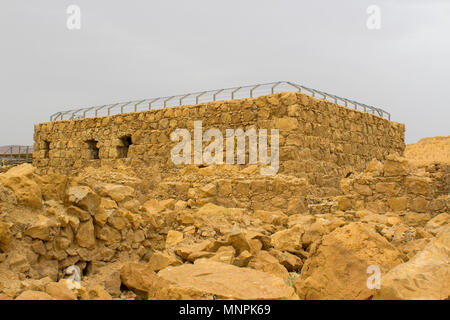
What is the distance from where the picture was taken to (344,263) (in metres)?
4.75

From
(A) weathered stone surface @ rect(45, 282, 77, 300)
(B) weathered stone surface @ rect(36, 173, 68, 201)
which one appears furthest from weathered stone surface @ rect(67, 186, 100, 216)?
(A) weathered stone surface @ rect(45, 282, 77, 300)

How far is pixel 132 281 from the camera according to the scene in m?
4.76

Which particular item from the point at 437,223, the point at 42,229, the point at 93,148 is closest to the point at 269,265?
the point at 42,229

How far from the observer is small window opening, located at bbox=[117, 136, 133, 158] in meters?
15.5

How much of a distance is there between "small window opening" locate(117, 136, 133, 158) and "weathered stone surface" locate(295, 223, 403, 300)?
36.7 feet

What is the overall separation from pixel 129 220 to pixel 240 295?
7.81 ft

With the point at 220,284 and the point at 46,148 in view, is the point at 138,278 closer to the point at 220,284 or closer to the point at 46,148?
the point at 220,284

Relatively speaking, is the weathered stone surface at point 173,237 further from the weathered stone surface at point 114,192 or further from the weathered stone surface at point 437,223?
the weathered stone surface at point 437,223

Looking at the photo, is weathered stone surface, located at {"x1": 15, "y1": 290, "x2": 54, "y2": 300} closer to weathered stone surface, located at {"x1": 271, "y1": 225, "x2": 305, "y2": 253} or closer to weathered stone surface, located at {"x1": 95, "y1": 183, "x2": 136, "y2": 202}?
weathered stone surface, located at {"x1": 95, "y1": 183, "x2": 136, "y2": 202}

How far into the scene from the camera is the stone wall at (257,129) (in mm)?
11586

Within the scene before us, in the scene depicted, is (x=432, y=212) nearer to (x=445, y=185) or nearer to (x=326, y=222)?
(x=445, y=185)

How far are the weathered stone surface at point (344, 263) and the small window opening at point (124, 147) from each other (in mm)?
11181

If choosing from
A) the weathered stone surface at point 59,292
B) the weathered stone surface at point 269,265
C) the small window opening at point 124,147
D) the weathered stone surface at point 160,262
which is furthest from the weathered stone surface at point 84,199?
the small window opening at point 124,147

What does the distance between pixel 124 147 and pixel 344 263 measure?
11.9 metres
